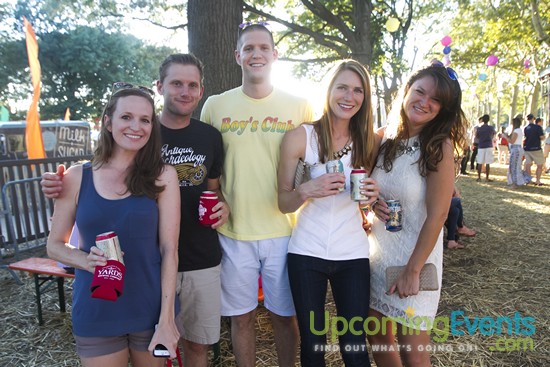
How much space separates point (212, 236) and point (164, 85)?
1.04 m

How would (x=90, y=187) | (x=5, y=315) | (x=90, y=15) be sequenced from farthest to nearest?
(x=90, y=15) → (x=5, y=315) → (x=90, y=187)

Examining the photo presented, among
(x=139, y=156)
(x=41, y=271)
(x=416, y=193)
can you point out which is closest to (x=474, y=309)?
(x=416, y=193)

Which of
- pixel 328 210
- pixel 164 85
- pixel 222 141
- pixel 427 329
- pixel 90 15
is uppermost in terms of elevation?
pixel 90 15

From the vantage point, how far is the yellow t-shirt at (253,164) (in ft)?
8.02

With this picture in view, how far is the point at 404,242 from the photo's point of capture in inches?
87.3

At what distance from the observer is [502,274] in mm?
4812

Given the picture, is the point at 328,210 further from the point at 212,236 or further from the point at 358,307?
the point at 212,236

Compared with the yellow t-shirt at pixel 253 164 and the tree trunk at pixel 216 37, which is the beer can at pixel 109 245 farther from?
the tree trunk at pixel 216 37

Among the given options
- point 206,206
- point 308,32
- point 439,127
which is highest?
point 308,32

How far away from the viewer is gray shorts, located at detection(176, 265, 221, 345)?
234cm

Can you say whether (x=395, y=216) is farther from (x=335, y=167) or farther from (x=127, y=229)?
(x=127, y=229)

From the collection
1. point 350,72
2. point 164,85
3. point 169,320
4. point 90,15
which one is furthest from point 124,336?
point 90,15

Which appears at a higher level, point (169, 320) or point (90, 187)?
point (90, 187)

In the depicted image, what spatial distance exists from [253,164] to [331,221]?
0.66 metres
